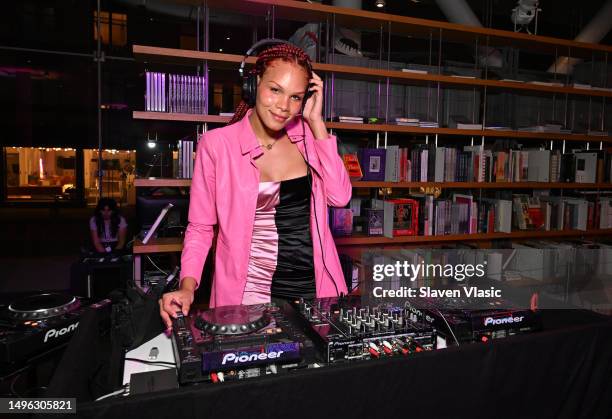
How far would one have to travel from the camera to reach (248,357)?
0.82m

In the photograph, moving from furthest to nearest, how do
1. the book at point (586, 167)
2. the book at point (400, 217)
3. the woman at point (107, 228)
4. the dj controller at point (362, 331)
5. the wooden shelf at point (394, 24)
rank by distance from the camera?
the woman at point (107, 228)
the book at point (586, 167)
the book at point (400, 217)
the wooden shelf at point (394, 24)
the dj controller at point (362, 331)

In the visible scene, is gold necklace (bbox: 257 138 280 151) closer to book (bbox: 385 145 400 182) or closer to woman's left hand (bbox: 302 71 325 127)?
woman's left hand (bbox: 302 71 325 127)

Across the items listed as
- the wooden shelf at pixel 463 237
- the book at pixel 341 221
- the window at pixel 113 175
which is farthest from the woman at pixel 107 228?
the wooden shelf at pixel 463 237

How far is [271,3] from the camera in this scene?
123 inches

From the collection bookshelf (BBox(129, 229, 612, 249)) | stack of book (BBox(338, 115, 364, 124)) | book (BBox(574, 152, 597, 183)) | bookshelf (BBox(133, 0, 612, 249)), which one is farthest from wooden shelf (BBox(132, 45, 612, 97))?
bookshelf (BBox(129, 229, 612, 249))

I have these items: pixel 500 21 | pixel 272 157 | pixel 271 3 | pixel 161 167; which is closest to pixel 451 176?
pixel 271 3

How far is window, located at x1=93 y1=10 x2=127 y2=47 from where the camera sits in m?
6.49

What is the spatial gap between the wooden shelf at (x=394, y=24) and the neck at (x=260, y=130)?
77.5 inches

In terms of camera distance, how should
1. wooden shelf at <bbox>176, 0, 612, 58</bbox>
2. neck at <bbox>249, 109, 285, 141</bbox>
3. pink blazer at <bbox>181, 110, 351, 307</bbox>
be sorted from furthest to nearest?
wooden shelf at <bbox>176, 0, 612, 58</bbox>
neck at <bbox>249, 109, 285, 141</bbox>
pink blazer at <bbox>181, 110, 351, 307</bbox>

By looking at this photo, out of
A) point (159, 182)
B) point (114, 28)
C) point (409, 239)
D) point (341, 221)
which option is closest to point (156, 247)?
point (159, 182)

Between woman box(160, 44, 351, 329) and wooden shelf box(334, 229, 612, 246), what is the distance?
1.91m

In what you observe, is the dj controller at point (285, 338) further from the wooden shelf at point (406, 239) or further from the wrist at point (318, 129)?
the wooden shelf at point (406, 239)

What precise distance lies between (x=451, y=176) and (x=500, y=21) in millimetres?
3587

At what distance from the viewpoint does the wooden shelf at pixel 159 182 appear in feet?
9.81
